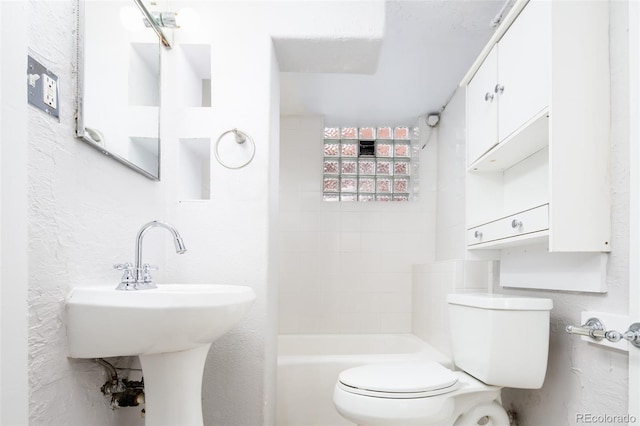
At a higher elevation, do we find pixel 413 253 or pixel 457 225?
pixel 457 225

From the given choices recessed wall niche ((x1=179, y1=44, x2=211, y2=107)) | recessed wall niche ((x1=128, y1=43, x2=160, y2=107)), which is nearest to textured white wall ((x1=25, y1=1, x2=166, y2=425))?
recessed wall niche ((x1=128, y1=43, x2=160, y2=107))

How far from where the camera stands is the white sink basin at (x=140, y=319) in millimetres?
986

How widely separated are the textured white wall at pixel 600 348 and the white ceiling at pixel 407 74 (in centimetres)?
83

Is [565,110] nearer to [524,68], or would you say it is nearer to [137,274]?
[524,68]

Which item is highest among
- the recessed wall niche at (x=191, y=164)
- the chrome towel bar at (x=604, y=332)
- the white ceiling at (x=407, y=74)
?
the white ceiling at (x=407, y=74)

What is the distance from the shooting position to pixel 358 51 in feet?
5.98

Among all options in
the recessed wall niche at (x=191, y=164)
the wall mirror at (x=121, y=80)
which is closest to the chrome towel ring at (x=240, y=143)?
the recessed wall niche at (x=191, y=164)

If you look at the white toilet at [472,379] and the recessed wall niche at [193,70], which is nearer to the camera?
the white toilet at [472,379]

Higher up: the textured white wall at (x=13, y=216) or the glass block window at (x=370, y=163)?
the glass block window at (x=370, y=163)

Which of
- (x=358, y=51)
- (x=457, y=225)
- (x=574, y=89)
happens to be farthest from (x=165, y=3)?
→ (x=457, y=225)

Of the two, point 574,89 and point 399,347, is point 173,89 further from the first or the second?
point 399,347

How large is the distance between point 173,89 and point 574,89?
1.52 metres

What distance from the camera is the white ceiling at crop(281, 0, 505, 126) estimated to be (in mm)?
1920

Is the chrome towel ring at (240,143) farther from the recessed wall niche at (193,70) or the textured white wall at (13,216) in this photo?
the textured white wall at (13,216)
